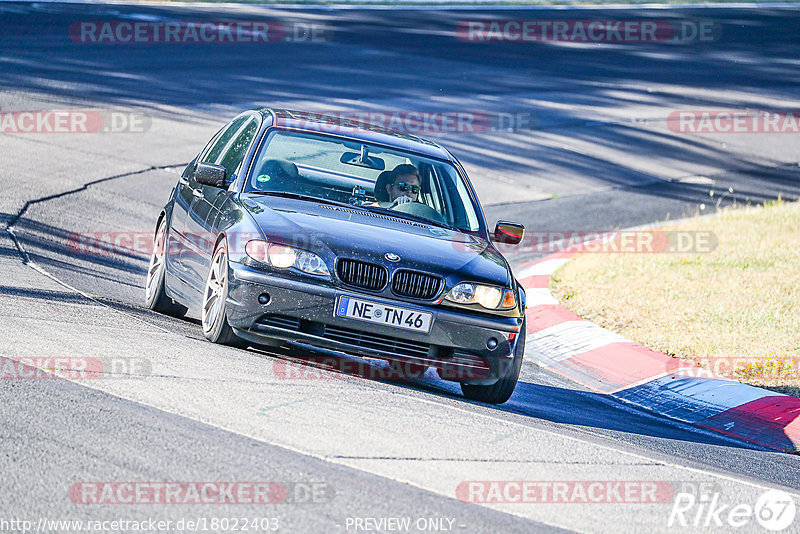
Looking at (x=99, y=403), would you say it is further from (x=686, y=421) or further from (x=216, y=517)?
(x=686, y=421)

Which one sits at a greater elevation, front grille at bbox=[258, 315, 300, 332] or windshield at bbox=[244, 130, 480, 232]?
windshield at bbox=[244, 130, 480, 232]

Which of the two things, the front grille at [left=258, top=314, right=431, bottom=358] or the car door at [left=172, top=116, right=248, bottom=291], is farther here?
the car door at [left=172, top=116, right=248, bottom=291]

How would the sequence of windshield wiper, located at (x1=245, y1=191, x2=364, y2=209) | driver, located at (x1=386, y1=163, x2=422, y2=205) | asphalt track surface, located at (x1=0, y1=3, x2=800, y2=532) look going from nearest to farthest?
asphalt track surface, located at (x1=0, y1=3, x2=800, y2=532) < windshield wiper, located at (x1=245, y1=191, x2=364, y2=209) < driver, located at (x1=386, y1=163, x2=422, y2=205)

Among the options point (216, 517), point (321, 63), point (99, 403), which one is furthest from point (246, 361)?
point (321, 63)

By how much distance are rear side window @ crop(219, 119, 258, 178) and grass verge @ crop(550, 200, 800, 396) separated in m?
3.76

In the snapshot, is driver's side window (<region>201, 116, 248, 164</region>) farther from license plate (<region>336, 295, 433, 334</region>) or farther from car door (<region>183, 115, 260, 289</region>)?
license plate (<region>336, 295, 433, 334</region>)

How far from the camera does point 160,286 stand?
841 cm

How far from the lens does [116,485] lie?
14.6 feet

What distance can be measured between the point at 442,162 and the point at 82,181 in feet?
20.5

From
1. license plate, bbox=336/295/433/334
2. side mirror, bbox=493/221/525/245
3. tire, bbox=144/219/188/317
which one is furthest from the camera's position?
Answer: tire, bbox=144/219/188/317

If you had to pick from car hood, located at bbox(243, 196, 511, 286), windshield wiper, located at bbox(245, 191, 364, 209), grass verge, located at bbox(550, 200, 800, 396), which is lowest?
grass verge, located at bbox(550, 200, 800, 396)

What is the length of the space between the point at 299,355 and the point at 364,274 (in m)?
1.04

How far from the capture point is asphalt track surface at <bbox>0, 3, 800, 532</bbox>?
484cm

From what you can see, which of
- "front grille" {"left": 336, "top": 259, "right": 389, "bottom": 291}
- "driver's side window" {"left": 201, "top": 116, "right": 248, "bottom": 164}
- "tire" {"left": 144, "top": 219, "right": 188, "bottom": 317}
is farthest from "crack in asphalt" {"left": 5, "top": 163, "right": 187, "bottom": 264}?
"front grille" {"left": 336, "top": 259, "right": 389, "bottom": 291}
